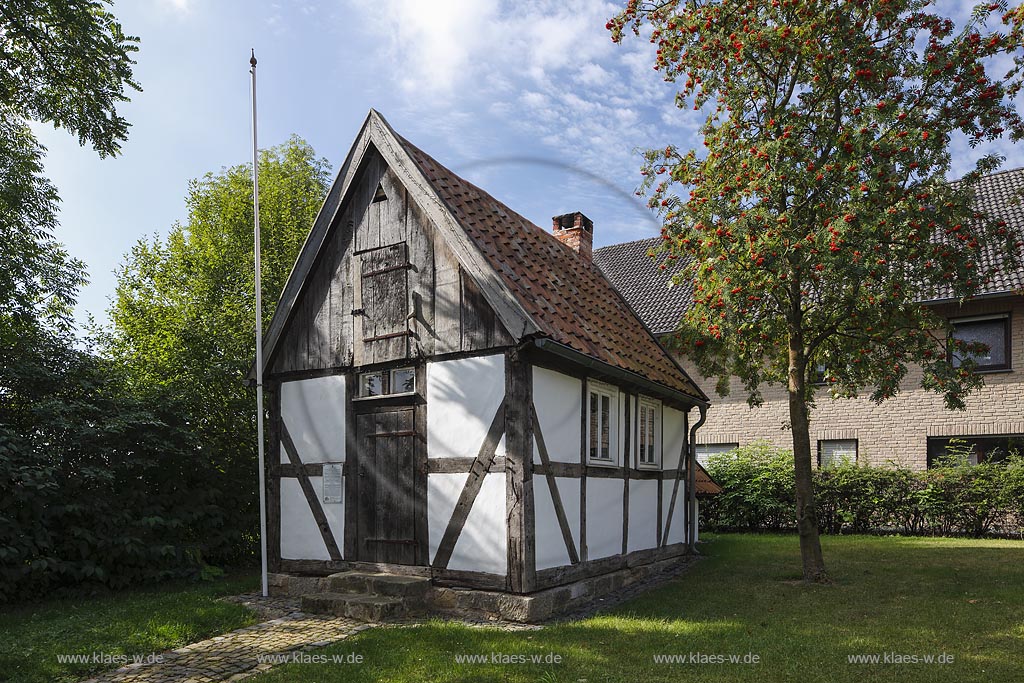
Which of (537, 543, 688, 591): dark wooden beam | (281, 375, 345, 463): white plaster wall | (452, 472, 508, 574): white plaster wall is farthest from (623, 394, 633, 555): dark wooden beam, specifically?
(281, 375, 345, 463): white plaster wall

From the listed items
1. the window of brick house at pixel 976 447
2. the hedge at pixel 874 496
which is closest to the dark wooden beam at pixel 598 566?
the hedge at pixel 874 496


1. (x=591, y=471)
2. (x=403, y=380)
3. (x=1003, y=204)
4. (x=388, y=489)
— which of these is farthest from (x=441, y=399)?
(x=1003, y=204)

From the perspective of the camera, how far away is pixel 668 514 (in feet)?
46.3

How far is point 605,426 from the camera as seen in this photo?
38.2 ft

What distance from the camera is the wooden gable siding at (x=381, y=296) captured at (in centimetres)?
1012

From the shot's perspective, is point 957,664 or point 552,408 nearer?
point 957,664

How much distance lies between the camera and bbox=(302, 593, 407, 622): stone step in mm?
9141

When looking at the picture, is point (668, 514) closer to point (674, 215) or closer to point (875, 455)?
point (674, 215)

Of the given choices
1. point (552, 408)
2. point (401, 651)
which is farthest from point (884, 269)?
point (401, 651)

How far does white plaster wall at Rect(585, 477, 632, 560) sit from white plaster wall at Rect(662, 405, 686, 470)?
221cm

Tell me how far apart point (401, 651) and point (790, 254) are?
6734 millimetres

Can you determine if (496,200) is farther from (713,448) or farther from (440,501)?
(713,448)

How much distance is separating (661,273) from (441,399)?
507 inches

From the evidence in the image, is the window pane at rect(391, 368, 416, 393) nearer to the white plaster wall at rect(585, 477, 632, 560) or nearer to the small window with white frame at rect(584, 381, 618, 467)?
the small window with white frame at rect(584, 381, 618, 467)
